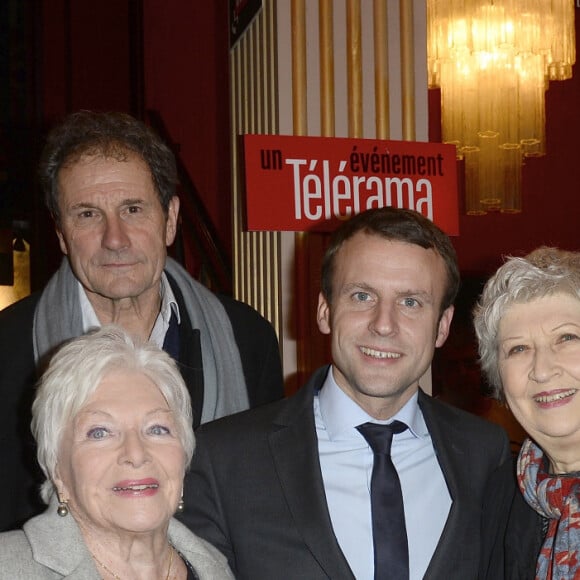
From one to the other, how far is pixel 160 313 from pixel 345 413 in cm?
68

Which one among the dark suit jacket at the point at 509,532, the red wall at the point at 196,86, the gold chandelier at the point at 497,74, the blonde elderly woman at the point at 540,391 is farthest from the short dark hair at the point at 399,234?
the red wall at the point at 196,86

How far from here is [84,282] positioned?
8.78 ft

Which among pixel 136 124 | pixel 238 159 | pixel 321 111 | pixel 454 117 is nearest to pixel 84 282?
pixel 136 124

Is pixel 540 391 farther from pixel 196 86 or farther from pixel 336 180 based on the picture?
Answer: pixel 196 86

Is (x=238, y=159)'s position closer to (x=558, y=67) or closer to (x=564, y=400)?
(x=558, y=67)

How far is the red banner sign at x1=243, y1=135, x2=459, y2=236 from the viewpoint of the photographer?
336cm

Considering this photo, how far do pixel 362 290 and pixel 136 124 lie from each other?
0.78m

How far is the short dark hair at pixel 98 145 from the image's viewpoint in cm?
269

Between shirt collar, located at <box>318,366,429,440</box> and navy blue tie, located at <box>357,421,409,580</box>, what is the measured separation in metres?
0.03

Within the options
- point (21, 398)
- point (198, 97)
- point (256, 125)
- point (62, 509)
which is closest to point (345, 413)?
point (62, 509)

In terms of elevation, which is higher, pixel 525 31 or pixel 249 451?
pixel 525 31

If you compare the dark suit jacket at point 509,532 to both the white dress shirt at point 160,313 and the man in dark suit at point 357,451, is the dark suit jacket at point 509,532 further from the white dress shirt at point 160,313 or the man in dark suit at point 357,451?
the white dress shirt at point 160,313

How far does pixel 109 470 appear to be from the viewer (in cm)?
199

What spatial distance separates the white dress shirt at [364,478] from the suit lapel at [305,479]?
0.05 metres
